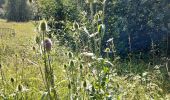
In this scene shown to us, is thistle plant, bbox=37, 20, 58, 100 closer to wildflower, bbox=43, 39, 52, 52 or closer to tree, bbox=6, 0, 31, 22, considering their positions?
wildflower, bbox=43, 39, 52, 52

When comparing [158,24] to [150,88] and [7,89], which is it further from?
[7,89]

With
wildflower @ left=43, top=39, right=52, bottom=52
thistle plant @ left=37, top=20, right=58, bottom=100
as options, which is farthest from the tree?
A: wildflower @ left=43, top=39, right=52, bottom=52

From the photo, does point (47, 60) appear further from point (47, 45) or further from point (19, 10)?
point (19, 10)

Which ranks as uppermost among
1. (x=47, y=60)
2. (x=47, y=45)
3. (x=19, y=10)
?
(x=19, y=10)

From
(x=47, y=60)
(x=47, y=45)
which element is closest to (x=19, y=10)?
(x=47, y=60)

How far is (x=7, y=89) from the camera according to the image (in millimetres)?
3871

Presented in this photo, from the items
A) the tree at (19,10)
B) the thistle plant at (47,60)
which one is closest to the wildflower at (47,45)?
the thistle plant at (47,60)

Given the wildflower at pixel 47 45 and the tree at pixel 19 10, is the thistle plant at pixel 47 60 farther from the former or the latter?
the tree at pixel 19 10

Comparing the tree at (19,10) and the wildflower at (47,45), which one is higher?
the tree at (19,10)

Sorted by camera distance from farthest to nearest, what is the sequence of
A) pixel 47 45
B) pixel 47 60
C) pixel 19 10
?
pixel 19 10 < pixel 47 60 < pixel 47 45

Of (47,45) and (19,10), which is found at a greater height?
(19,10)

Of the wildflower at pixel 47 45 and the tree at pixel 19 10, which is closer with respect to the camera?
the wildflower at pixel 47 45

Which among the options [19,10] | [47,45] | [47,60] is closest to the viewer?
[47,45]

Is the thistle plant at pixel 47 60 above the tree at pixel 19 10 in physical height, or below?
below
